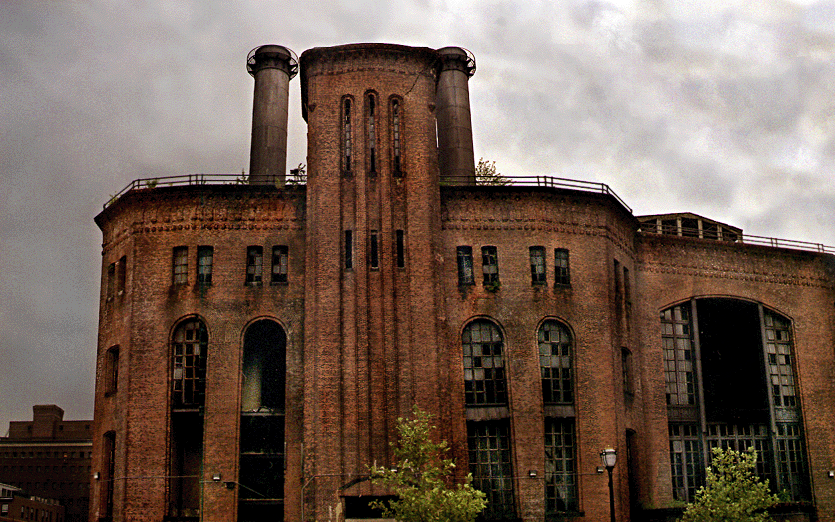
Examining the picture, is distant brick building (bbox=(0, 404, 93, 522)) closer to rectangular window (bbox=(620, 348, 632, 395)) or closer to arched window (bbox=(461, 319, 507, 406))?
arched window (bbox=(461, 319, 507, 406))

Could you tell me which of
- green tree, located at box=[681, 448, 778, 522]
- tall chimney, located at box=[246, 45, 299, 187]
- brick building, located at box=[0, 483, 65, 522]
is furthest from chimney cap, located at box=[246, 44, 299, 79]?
brick building, located at box=[0, 483, 65, 522]

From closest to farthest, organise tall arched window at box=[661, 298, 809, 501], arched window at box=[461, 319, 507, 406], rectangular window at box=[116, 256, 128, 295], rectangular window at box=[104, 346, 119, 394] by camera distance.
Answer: arched window at box=[461, 319, 507, 406] < rectangular window at box=[104, 346, 119, 394] < rectangular window at box=[116, 256, 128, 295] < tall arched window at box=[661, 298, 809, 501]

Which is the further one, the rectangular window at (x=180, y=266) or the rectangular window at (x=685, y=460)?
the rectangular window at (x=685, y=460)

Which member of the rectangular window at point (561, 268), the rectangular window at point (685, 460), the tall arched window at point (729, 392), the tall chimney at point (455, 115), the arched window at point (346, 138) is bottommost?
the rectangular window at point (685, 460)

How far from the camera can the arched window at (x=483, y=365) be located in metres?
41.3

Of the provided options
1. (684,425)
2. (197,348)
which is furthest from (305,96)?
(684,425)

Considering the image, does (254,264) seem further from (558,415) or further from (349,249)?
(558,415)

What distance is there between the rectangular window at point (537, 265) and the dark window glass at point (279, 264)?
34.4 ft

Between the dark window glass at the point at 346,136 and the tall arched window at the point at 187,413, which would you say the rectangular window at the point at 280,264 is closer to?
the tall arched window at the point at 187,413

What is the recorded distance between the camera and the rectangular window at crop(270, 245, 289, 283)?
41.9 m

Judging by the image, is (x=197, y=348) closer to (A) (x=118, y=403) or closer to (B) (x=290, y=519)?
(A) (x=118, y=403)

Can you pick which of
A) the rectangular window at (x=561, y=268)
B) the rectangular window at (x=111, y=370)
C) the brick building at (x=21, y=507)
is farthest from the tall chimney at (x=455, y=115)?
the brick building at (x=21, y=507)

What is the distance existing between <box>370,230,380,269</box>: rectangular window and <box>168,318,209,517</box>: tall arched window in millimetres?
7474

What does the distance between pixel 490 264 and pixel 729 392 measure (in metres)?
14.7
